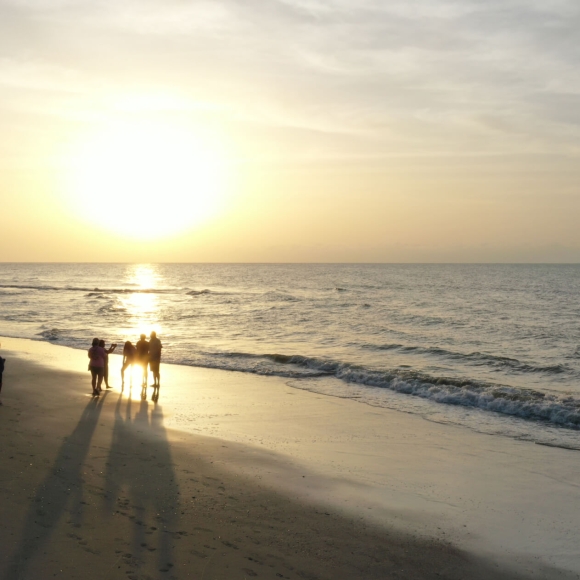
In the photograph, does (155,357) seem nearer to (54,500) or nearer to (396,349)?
(54,500)

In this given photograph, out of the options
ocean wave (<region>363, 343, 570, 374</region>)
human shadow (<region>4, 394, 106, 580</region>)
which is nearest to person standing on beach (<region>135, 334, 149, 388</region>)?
human shadow (<region>4, 394, 106, 580</region>)

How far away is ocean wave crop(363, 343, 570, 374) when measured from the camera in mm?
23531

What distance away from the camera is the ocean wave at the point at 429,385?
16.5m

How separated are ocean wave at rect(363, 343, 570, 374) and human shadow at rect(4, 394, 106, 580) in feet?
57.9

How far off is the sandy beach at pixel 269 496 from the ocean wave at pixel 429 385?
3.34m

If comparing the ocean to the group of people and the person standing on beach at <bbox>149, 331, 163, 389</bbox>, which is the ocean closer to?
the person standing on beach at <bbox>149, 331, 163, 389</bbox>

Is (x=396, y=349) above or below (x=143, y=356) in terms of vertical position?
below

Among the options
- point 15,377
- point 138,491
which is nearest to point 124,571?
point 138,491

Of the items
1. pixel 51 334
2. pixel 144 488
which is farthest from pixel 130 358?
pixel 51 334

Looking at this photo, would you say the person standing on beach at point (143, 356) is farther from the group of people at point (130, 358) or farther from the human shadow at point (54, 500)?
the human shadow at point (54, 500)

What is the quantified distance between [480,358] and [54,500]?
21105mm

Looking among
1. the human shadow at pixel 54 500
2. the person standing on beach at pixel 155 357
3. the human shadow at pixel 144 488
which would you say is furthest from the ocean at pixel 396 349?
the human shadow at pixel 54 500

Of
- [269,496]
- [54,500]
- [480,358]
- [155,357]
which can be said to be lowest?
[269,496]

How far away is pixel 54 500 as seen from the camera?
8117 millimetres
